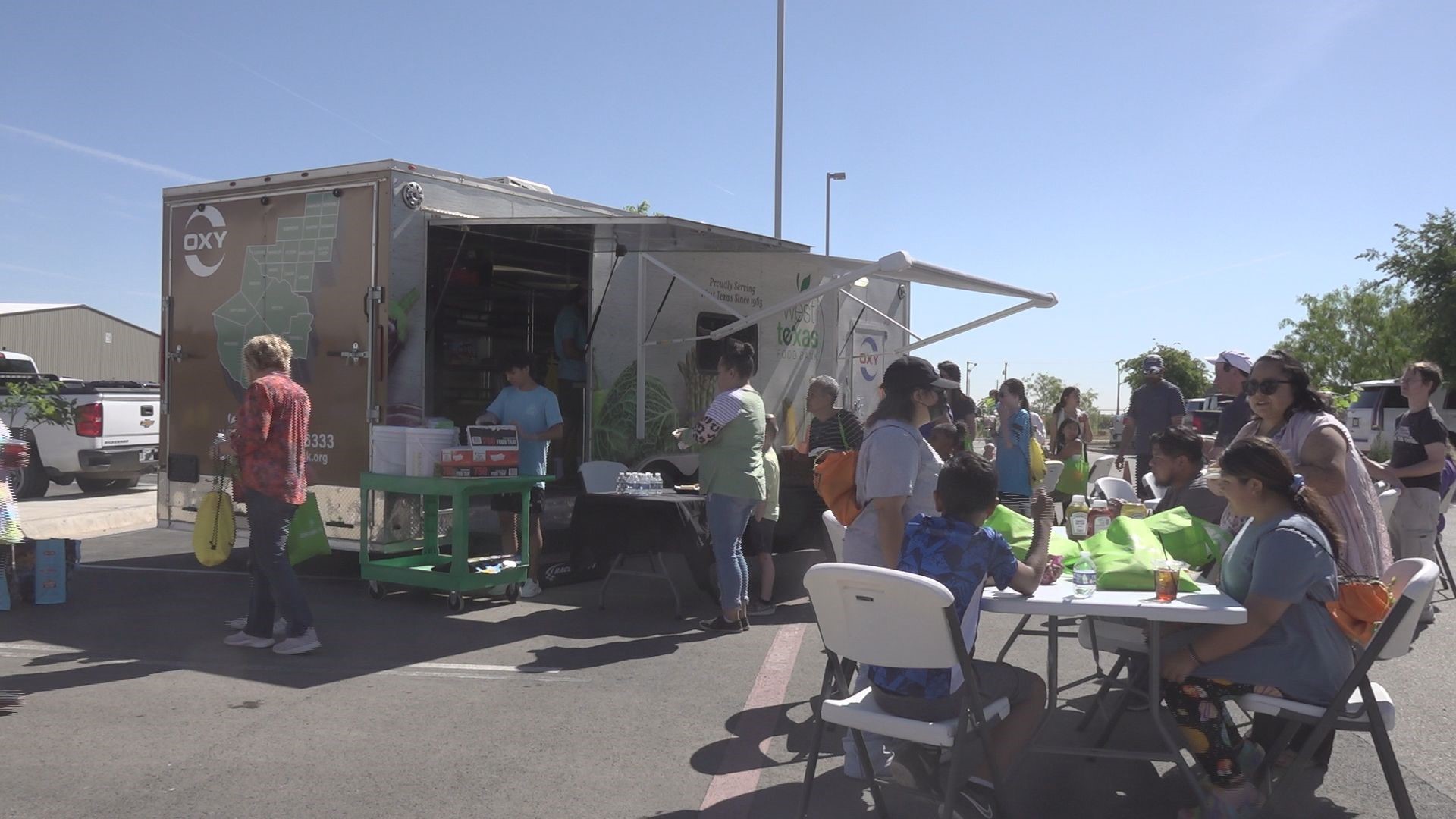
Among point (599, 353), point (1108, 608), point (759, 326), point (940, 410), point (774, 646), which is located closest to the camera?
point (1108, 608)

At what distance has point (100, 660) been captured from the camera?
5.55 m

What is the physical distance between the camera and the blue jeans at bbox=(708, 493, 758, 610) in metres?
6.14

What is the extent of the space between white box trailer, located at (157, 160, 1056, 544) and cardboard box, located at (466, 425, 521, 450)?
59 cm

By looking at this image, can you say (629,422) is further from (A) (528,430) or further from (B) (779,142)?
(B) (779,142)

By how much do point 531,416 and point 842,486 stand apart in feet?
11.2

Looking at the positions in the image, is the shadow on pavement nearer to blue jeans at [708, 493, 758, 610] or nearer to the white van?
blue jeans at [708, 493, 758, 610]

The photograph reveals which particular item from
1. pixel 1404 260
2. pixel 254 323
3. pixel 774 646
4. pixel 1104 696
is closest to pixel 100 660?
pixel 254 323

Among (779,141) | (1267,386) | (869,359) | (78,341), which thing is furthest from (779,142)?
(78,341)

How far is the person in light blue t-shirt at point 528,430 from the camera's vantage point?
735cm

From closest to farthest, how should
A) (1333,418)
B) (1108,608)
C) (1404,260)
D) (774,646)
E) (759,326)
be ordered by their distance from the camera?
(1108,608) < (1333,418) < (774,646) < (759,326) < (1404,260)

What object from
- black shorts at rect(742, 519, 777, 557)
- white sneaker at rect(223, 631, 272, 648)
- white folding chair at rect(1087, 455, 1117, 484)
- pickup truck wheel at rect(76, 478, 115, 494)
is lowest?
white sneaker at rect(223, 631, 272, 648)

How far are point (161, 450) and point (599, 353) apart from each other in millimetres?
3370

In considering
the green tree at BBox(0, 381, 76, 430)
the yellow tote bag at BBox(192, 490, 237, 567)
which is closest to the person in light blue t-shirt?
the yellow tote bag at BBox(192, 490, 237, 567)

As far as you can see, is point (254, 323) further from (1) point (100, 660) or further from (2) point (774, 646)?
(2) point (774, 646)
